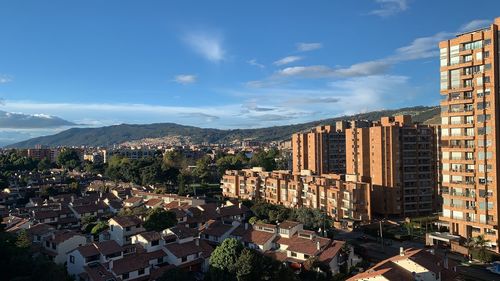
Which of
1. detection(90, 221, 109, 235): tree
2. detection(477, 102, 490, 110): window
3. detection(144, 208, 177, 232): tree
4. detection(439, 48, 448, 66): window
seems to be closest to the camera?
detection(477, 102, 490, 110): window

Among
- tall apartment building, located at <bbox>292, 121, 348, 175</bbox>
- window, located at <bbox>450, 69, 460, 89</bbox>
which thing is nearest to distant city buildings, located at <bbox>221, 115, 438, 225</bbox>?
tall apartment building, located at <bbox>292, 121, 348, 175</bbox>

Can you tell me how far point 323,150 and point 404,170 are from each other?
23998mm

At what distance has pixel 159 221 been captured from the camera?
1663 inches

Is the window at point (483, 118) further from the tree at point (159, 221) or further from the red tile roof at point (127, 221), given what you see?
the red tile roof at point (127, 221)

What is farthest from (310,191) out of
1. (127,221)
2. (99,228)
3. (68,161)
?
(68,161)

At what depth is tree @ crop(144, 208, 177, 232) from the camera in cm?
4194

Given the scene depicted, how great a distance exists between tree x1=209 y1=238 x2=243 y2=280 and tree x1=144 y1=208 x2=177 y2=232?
13.6 metres

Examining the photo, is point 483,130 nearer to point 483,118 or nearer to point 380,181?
point 483,118

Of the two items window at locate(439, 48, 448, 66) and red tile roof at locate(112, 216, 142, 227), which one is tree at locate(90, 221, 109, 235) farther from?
window at locate(439, 48, 448, 66)

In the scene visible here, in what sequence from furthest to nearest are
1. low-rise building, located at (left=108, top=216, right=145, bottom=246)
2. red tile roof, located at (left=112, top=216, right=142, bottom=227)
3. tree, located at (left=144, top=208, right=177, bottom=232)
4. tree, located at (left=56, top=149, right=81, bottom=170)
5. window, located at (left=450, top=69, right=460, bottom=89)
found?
tree, located at (left=56, top=149, right=81, bottom=170) < window, located at (left=450, top=69, right=460, bottom=89) < tree, located at (left=144, top=208, right=177, bottom=232) < red tile roof, located at (left=112, top=216, right=142, bottom=227) < low-rise building, located at (left=108, top=216, right=145, bottom=246)

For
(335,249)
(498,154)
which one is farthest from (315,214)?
(498,154)

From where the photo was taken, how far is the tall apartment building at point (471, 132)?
1590 inches

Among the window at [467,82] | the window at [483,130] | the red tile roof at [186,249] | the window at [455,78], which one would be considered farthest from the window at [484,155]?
the red tile roof at [186,249]

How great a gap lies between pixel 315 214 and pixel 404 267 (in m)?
21.1
